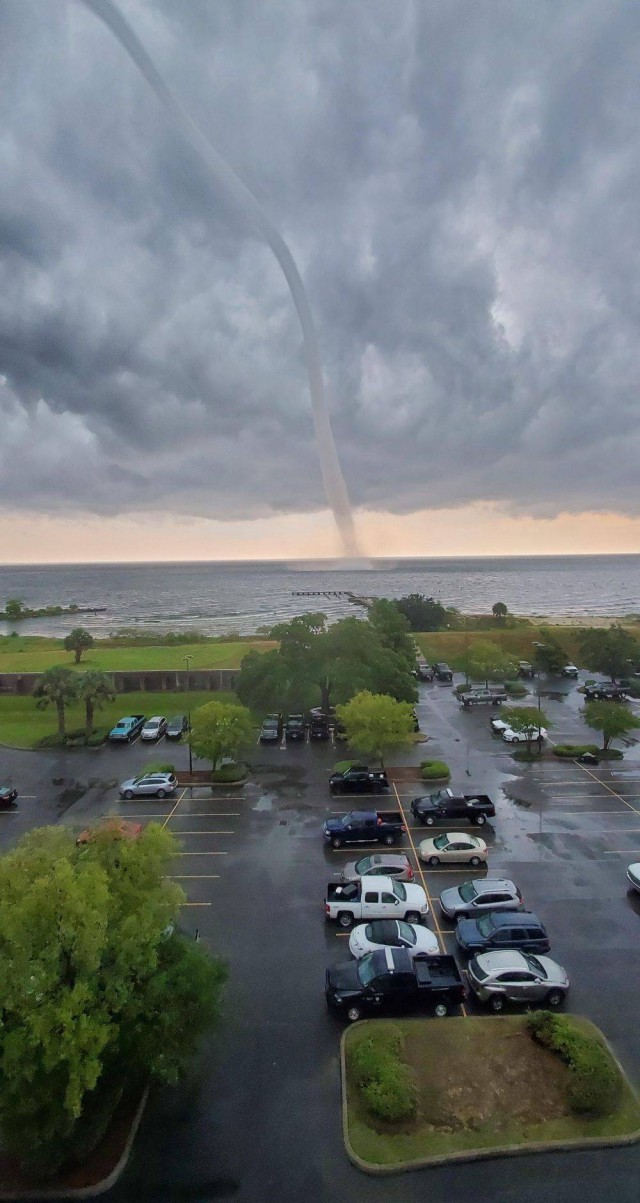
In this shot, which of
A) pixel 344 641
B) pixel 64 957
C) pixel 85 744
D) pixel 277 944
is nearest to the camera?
pixel 64 957

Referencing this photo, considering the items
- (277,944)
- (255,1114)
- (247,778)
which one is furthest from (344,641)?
(255,1114)

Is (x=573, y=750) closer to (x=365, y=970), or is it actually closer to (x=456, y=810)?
(x=456, y=810)

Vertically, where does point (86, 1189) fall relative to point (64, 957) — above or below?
below

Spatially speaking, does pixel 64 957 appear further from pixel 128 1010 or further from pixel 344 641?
pixel 344 641

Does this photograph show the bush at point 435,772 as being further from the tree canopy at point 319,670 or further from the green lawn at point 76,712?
the green lawn at point 76,712

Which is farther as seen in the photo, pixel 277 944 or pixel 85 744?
pixel 85 744

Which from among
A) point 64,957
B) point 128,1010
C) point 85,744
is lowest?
point 85,744

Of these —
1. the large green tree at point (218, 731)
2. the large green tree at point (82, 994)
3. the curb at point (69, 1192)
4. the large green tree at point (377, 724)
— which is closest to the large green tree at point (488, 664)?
the large green tree at point (377, 724)
